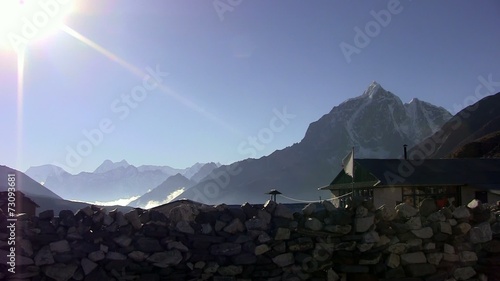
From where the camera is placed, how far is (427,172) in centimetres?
3416

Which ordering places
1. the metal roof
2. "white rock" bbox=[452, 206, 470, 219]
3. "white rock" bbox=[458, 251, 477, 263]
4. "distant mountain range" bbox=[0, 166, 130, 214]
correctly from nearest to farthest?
"white rock" bbox=[458, 251, 477, 263], "white rock" bbox=[452, 206, 470, 219], "distant mountain range" bbox=[0, 166, 130, 214], the metal roof

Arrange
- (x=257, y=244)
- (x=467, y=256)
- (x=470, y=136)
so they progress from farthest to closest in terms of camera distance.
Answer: (x=470, y=136)
(x=467, y=256)
(x=257, y=244)

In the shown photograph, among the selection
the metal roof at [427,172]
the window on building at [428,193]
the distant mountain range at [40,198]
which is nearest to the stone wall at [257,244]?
the distant mountain range at [40,198]

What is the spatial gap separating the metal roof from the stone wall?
84.9 feet

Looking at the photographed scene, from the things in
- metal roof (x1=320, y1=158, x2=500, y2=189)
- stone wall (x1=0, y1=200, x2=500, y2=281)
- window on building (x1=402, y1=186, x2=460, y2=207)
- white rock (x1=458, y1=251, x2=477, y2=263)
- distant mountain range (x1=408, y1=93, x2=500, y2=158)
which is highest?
distant mountain range (x1=408, y1=93, x2=500, y2=158)

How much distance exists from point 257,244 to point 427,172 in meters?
30.8

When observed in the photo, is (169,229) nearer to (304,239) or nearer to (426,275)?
(304,239)

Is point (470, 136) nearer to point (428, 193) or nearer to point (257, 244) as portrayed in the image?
point (428, 193)

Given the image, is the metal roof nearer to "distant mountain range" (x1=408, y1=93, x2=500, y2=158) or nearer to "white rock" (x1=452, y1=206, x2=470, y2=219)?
"white rock" (x1=452, y1=206, x2=470, y2=219)

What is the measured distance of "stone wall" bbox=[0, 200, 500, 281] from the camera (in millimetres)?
6266

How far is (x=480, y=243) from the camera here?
297 inches

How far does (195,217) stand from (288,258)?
1.60 meters

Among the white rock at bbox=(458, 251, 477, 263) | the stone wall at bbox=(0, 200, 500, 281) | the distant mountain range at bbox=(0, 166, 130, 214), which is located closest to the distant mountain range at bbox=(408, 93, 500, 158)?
the distant mountain range at bbox=(0, 166, 130, 214)

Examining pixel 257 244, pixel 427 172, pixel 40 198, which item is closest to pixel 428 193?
pixel 427 172
